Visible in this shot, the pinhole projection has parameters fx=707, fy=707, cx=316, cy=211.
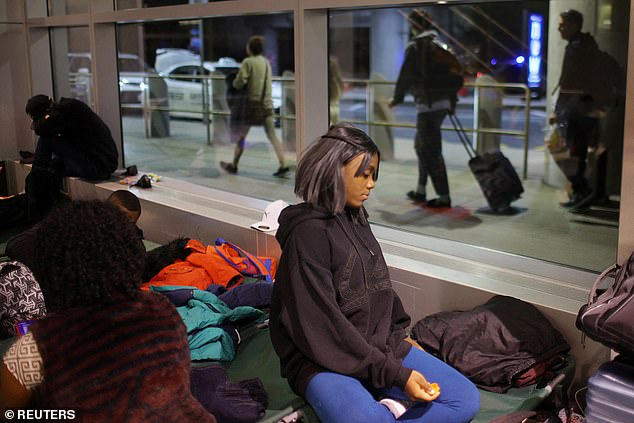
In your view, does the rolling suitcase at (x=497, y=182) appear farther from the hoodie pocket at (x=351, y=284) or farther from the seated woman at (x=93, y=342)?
the seated woman at (x=93, y=342)

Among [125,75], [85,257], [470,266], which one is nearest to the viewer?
[85,257]

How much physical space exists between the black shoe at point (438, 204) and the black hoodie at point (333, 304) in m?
4.14

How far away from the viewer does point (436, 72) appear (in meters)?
7.73

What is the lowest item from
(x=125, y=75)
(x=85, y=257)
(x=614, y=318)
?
(x=614, y=318)

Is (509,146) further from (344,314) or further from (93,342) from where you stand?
(93,342)

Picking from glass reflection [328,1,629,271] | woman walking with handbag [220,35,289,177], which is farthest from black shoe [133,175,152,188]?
woman walking with handbag [220,35,289,177]

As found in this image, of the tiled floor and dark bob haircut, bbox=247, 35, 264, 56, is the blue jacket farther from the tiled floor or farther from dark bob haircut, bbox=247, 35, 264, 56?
dark bob haircut, bbox=247, 35, 264, 56

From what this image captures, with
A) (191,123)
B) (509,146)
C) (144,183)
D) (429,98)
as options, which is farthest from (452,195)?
(191,123)

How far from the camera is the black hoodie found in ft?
7.18

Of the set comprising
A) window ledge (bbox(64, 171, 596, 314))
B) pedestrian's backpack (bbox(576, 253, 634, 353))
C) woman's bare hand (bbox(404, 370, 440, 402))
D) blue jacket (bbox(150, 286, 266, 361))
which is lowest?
blue jacket (bbox(150, 286, 266, 361))

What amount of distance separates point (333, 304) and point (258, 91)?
6473mm

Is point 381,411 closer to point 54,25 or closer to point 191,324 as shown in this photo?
point 191,324

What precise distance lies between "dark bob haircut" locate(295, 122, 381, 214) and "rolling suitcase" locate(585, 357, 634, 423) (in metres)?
1.03

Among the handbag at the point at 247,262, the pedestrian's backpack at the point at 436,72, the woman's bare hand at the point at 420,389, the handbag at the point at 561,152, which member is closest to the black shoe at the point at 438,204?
the pedestrian's backpack at the point at 436,72
